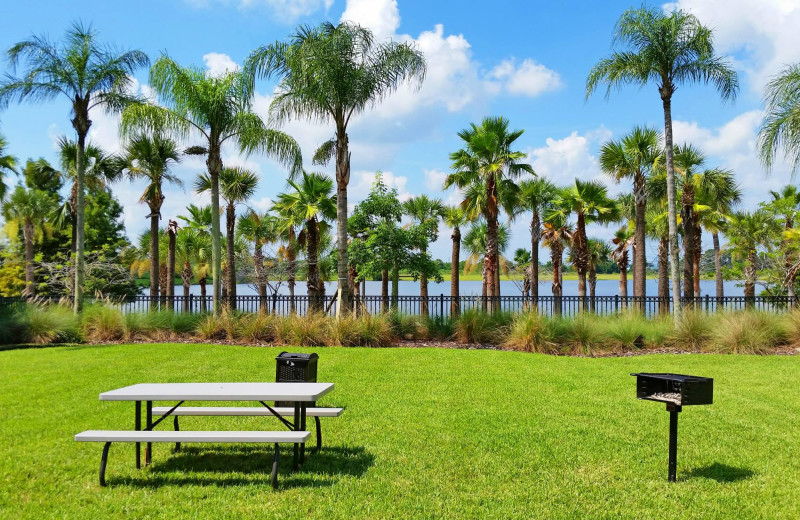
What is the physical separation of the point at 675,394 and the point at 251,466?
3.72 meters

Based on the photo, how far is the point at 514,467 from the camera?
16.9ft

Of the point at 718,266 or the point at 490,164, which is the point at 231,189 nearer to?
the point at 490,164

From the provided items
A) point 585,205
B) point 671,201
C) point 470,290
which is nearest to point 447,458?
point 671,201

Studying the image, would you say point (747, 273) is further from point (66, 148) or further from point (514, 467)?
point (66, 148)

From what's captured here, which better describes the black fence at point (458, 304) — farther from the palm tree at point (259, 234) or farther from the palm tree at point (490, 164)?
the palm tree at point (259, 234)

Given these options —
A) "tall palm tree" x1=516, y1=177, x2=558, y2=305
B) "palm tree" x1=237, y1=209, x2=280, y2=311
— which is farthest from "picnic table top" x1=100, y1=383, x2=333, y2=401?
"tall palm tree" x1=516, y1=177, x2=558, y2=305

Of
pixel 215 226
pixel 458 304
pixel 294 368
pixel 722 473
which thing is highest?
pixel 215 226

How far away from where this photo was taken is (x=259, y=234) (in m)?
40.4

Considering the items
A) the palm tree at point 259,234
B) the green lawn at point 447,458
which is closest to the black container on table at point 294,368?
the green lawn at point 447,458

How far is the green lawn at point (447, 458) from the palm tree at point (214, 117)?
9.58 metres

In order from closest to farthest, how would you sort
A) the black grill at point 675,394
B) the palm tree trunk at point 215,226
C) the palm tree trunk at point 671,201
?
the black grill at point 675,394 → the palm tree trunk at point 671,201 → the palm tree trunk at point 215,226

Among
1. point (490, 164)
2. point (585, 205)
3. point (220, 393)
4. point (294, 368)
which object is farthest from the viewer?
point (585, 205)

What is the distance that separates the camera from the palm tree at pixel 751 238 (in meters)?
29.0

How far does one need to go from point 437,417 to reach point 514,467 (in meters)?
1.94
